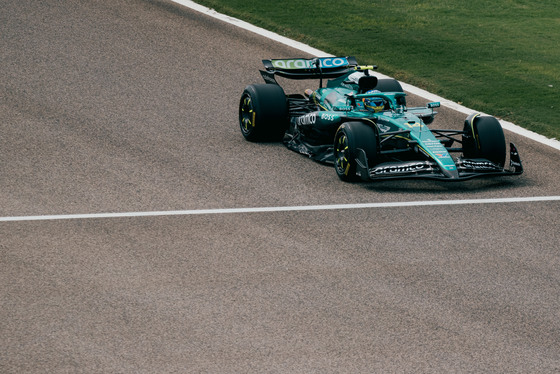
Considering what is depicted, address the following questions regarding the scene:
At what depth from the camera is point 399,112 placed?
1366 cm

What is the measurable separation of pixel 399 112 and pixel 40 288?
581 centimetres

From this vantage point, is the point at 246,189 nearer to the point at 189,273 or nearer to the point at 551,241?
the point at 189,273

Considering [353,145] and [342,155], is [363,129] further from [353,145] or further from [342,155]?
[342,155]

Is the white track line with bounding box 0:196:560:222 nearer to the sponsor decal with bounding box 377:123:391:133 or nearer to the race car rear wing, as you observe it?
the sponsor decal with bounding box 377:123:391:133

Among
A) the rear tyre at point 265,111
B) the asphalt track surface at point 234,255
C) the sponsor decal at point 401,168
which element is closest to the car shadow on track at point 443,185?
the asphalt track surface at point 234,255

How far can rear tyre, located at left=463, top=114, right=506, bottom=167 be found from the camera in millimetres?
13203

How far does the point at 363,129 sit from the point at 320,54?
667cm

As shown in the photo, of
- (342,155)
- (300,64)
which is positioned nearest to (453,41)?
(300,64)

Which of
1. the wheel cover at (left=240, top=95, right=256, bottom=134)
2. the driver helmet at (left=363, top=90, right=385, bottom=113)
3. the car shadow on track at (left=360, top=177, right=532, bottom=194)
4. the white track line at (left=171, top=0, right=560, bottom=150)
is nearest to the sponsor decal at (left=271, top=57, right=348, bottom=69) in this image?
the wheel cover at (left=240, top=95, right=256, bottom=134)

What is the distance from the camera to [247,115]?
14.9 meters

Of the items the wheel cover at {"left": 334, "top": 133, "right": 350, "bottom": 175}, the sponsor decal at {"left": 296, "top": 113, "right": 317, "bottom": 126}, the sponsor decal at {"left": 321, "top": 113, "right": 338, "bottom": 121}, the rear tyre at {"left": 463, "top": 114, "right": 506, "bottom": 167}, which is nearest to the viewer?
the wheel cover at {"left": 334, "top": 133, "right": 350, "bottom": 175}

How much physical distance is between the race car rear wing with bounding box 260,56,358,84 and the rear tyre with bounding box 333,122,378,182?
236cm

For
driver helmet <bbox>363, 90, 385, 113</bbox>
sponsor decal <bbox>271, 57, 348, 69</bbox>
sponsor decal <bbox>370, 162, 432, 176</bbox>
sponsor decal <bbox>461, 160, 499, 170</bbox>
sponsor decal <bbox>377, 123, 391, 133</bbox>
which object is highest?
sponsor decal <bbox>271, 57, 348, 69</bbox>

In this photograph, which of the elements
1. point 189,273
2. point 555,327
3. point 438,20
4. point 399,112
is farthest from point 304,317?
point 438,20
